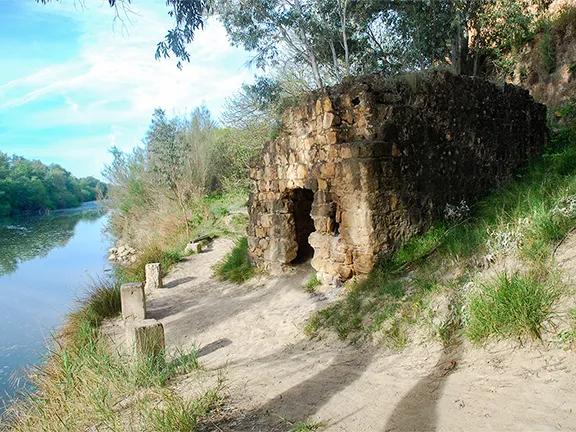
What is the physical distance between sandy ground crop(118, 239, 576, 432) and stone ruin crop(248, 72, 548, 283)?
50.6 inches

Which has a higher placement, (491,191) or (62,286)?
(491,191)

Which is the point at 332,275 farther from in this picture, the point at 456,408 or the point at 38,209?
the point at 38,209

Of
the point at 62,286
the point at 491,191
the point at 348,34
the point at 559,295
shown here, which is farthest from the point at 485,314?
the point at 62,286

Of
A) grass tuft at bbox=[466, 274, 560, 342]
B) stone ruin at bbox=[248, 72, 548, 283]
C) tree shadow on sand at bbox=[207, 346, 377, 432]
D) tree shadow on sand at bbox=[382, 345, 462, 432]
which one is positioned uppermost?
stone ruin at bbox=[248, 72, 548, 283]

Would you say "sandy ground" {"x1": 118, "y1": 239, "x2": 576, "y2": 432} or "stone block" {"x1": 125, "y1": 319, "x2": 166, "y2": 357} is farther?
"stone block" {"x1": 125, "y1": 319, "x2": 166, "y2": 357}

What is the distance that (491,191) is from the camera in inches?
295

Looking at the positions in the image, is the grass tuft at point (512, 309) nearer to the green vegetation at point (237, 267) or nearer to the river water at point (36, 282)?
the river water at point (36, 282)

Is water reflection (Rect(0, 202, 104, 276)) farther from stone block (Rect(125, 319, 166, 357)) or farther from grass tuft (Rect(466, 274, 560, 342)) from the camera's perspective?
grass tuft (Rect(466, 274, 560, 342))

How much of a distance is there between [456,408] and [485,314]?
3.35ft

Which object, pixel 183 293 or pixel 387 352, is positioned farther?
pixel 183 293

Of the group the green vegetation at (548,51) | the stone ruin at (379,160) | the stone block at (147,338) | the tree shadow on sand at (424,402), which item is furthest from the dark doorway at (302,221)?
the green vegetation at (548,51)

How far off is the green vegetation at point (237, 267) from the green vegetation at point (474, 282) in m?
3.29

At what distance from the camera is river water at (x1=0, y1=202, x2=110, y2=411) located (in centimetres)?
851

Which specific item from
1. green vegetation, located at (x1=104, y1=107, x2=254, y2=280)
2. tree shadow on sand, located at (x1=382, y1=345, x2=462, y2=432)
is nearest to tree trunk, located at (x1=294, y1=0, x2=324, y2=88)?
green vegetation, located at (x1=104, y1=107, x2=254, y2=280)
